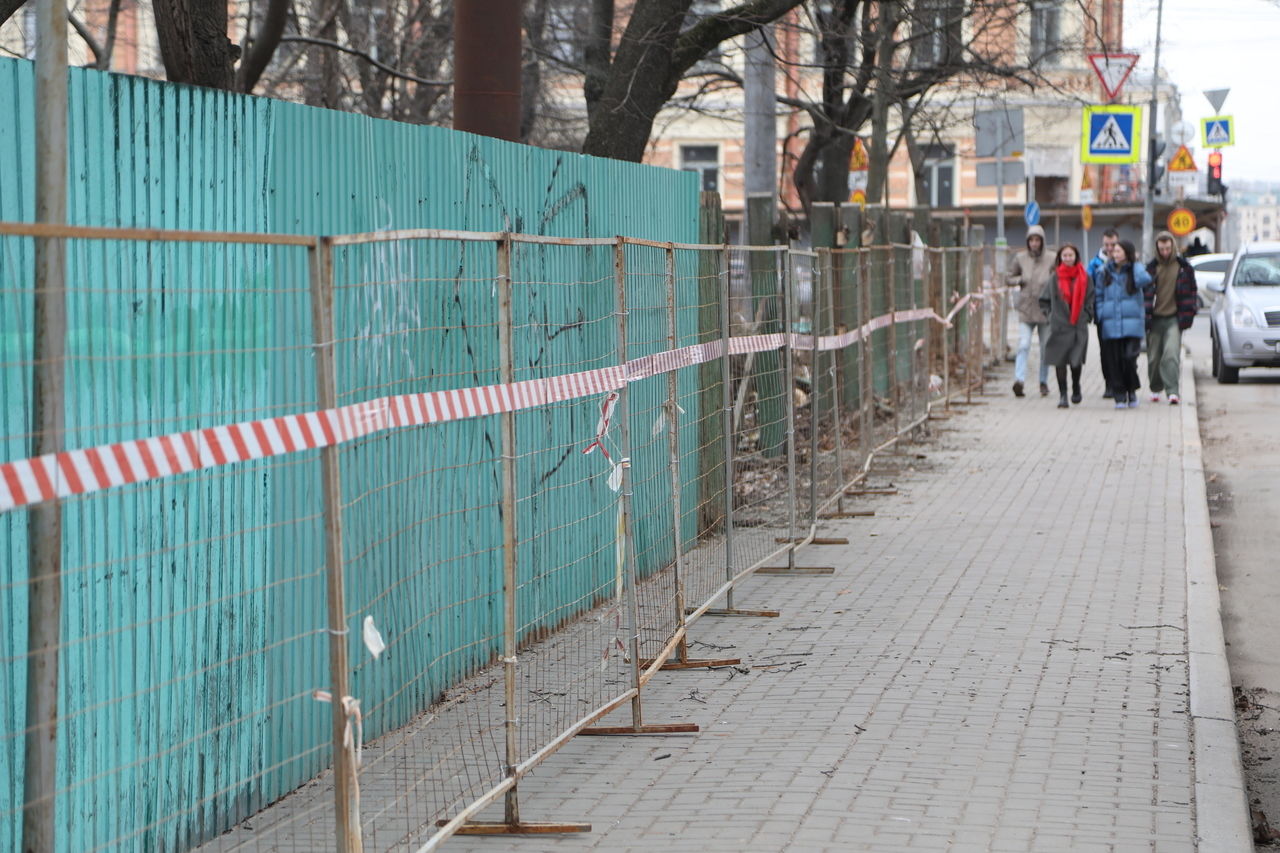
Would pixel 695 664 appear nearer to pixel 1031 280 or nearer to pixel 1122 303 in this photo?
pixel 1122 303

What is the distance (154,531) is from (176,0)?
523 cm

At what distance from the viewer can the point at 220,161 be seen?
5.03 meters

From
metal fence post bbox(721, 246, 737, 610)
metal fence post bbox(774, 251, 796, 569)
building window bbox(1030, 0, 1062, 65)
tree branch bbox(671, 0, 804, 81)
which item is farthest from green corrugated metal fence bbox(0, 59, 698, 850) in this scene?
building window bbox(1030, 0, 1062, 65)

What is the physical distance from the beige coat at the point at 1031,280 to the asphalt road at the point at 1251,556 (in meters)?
2.22

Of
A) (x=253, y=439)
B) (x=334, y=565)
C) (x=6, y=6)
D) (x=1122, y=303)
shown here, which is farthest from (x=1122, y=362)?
(x=253, y=439)

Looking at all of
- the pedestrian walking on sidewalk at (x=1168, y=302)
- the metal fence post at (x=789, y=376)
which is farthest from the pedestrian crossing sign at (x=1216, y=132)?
the metal fence post at (x=789, y=376)

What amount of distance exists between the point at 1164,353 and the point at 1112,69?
7.12 m

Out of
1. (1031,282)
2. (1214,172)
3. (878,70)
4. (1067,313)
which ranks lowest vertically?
(1067,313)

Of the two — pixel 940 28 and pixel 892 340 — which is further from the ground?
pixel 940 28

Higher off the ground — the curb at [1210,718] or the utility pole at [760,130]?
the utility pole at [760,130]

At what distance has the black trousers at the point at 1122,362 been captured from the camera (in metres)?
18.1

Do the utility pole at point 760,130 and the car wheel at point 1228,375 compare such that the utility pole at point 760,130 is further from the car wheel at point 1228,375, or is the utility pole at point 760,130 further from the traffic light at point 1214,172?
the traffic light at point 1214,172

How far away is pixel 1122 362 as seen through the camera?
18.4 meters

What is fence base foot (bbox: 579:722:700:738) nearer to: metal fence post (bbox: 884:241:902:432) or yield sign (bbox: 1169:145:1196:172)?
metal fence post (bbox: 884:241:902:432)
